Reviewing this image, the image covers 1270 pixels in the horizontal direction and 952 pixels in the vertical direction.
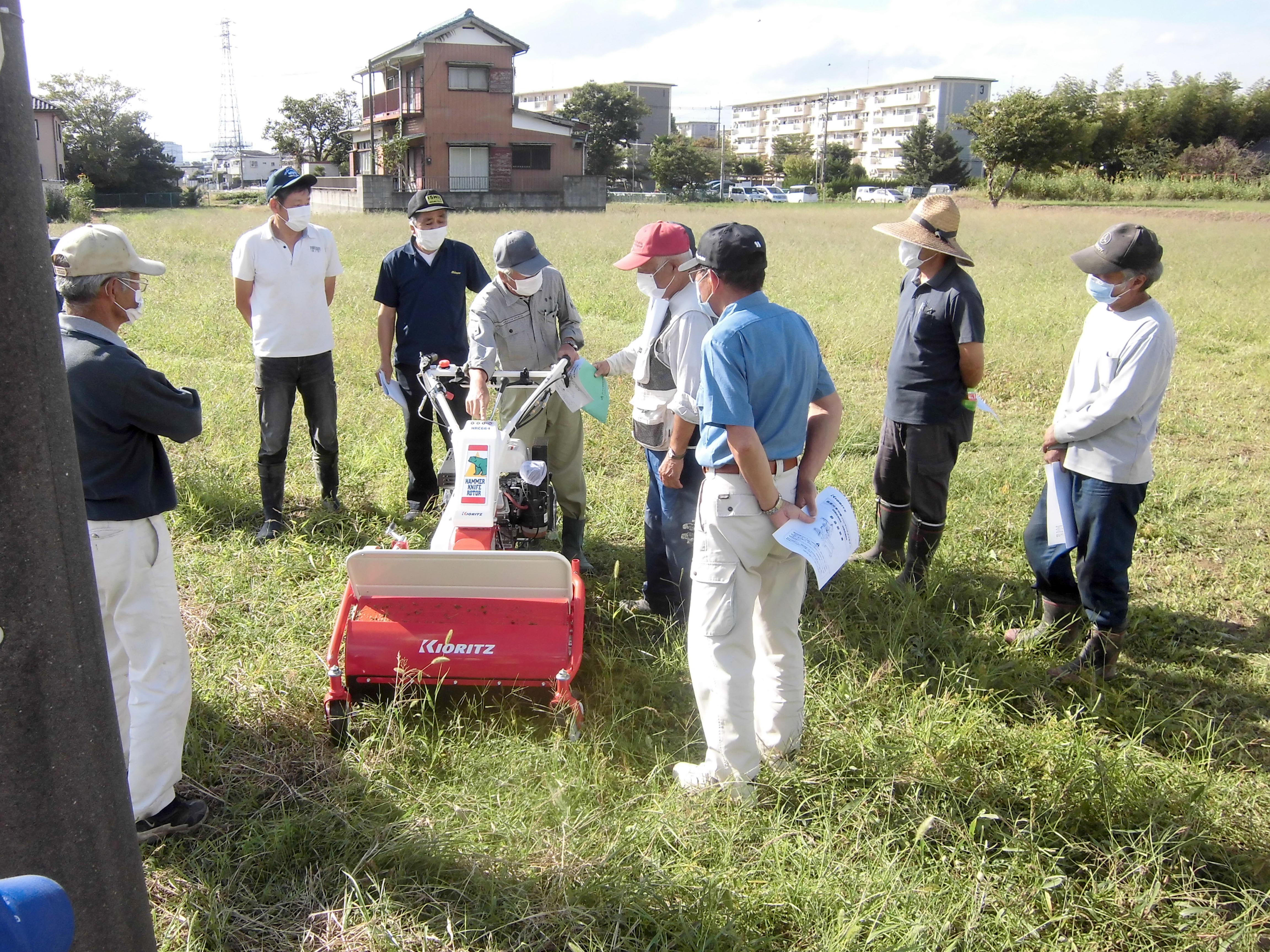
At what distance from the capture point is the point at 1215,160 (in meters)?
44.0

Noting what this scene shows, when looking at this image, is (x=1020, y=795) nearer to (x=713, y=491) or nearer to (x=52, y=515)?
(x=713, y=491)

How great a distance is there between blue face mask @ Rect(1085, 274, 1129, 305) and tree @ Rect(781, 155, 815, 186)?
63.7 m

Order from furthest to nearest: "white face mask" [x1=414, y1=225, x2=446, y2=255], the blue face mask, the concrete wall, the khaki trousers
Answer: the concrete wall < "white face mask" [x1=414, y1=225, x2=446, y2=255] < the khaki trousers < the blue face mask

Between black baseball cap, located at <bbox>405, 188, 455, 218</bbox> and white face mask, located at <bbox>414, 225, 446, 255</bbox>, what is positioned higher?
black baseball cap, located at <bbox>405, 188, 455, 218</bbox>

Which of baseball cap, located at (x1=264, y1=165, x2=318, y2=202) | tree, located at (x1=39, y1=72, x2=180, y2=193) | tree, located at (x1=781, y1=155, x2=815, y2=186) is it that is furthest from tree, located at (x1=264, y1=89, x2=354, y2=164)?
baseball cap, located at (x1=264, y1=165, x2=318, y2=202)

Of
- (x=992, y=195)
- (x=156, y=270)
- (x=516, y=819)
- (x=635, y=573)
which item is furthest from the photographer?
(x=992, y=195)

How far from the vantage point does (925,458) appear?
450cm

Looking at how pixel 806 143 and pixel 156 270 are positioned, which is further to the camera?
pixel 806 143

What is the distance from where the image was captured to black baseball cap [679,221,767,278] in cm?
278

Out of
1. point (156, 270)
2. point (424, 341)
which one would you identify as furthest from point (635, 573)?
point (156, 270)

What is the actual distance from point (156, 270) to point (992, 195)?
149ft

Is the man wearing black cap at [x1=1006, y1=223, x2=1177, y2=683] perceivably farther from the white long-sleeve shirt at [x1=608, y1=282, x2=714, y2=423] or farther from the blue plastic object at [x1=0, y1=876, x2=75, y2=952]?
the blue plastic object at [x1=0, y1=876, x2=75, y2=952]

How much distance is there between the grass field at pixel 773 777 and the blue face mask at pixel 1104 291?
1.60 metres

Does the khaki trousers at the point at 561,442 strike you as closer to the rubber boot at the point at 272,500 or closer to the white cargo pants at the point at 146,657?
the rubber boot at the point at 272,500
